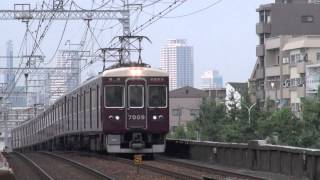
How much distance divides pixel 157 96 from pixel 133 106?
2.93 feet

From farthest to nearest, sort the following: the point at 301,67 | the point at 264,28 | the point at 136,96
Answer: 1. the point at 264,28
2. the point at 301,67
3. the point at 136,96

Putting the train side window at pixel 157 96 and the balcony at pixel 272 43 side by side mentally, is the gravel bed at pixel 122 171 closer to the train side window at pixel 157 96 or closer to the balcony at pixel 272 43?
the train side window at pixel 157 96

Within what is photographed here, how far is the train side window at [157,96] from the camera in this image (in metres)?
25.4

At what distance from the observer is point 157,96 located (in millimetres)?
25516

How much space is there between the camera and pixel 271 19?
79812 millimetres

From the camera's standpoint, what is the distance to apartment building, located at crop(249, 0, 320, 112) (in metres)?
69.9

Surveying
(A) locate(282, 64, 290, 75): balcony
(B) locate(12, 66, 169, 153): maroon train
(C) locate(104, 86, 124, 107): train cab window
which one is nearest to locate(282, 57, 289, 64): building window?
(A) locate(282, 64, 290, 75): balcony

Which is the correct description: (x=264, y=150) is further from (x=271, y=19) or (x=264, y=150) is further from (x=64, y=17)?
(x=271, y=19)

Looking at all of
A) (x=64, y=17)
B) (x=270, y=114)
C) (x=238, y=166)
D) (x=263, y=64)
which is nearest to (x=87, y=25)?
(x=64, y=17)

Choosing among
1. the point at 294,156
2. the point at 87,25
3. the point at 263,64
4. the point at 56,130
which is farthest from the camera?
the point at 263,64

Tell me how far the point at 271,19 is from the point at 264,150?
61.0 meters

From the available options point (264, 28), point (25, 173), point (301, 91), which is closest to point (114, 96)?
point (25, 173)

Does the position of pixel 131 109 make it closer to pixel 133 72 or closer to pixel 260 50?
pixel 133 72

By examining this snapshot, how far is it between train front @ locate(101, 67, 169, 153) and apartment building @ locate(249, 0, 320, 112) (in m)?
42.5
